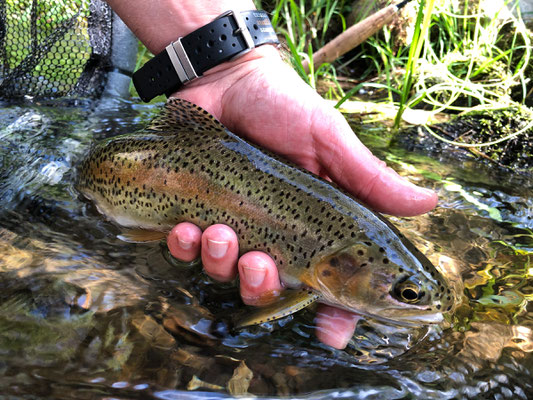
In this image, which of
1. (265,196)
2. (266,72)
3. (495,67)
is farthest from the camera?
(495,67)

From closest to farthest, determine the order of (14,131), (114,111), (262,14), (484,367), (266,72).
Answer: (484,367), (266,72), (262,14), (14,131), (114,111)

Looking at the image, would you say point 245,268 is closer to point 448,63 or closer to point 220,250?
point 220,250

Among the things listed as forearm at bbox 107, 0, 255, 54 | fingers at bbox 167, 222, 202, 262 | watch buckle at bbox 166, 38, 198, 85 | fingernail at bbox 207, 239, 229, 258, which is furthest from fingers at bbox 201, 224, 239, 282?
forearm at bbox 107, 0, 255, 54

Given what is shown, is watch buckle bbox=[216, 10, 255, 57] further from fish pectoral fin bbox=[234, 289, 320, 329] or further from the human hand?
fish pectoral fin bbox=[234, 289, 320, 329]

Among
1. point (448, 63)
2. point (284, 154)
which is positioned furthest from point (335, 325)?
point (448, 63)

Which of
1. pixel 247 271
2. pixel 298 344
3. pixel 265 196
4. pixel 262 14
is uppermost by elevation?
pixel 262 14

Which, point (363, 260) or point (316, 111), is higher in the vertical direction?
point (316, 111)

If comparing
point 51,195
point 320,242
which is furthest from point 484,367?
point 51,195

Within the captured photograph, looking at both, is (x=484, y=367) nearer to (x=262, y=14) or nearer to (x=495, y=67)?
(x=262, y=14)
